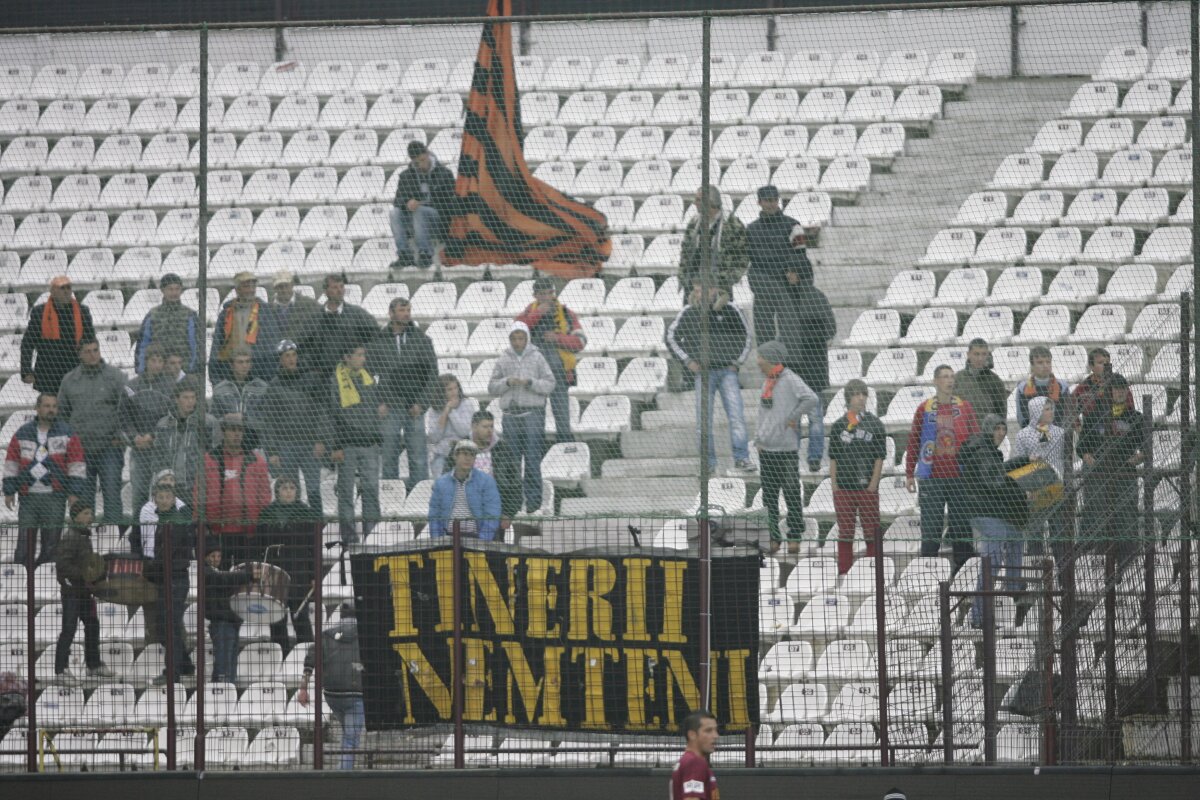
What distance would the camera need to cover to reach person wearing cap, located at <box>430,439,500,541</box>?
32.4ft

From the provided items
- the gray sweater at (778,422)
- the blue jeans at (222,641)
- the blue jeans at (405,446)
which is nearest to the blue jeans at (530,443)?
the blue jeans at (405,446)

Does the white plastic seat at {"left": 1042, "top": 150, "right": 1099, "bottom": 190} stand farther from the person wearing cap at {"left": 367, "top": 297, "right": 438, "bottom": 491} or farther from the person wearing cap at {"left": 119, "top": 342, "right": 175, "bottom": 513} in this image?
the person wearing cap at {"left": 119, "top": 342, "right": 175, "bottom": 513}

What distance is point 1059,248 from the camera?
407 inches

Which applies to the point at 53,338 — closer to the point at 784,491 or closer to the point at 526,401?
the point at 526,401

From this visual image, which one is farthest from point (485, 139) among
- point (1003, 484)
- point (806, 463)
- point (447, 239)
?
point (1003, 484)

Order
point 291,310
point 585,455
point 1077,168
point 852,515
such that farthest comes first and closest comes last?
point 1077,168
point 291,310
point 585,455
point 852,515

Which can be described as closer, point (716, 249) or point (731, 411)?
point (731, 411)

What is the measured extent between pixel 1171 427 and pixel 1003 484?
1.14 m

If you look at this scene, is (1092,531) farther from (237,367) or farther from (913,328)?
(237,367)

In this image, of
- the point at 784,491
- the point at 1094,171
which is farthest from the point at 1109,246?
the point at 784,491

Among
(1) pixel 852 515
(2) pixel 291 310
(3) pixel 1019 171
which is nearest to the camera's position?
(1) pixel 852 515

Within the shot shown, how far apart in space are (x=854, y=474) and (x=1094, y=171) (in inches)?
109

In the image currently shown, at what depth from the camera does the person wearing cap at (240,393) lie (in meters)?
10.2

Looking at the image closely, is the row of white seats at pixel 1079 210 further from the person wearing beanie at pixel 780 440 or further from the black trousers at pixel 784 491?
the black trousers at pixel 784 491
